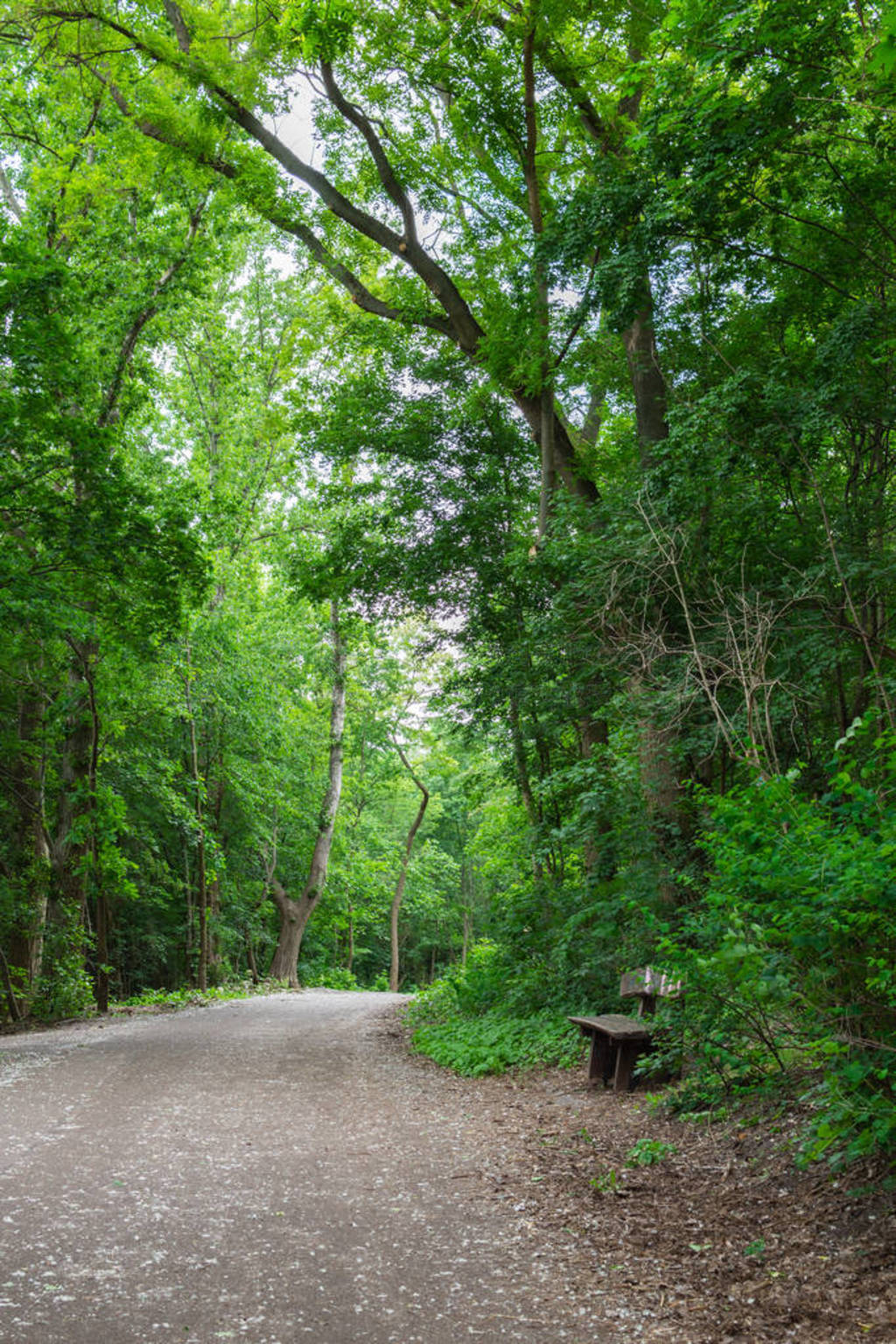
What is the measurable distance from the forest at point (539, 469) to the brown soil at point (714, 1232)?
29 centimetres

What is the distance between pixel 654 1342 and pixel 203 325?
19008 mm

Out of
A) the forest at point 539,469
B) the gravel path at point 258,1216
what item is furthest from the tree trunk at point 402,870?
the gravel path at point 258,1216

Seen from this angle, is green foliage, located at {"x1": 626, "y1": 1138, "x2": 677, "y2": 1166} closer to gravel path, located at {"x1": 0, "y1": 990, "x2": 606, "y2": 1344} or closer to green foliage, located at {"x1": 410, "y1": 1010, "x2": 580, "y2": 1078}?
gravel path, located at {"x1": 0, "y1": 990, "x2": 606, "y2": 1344}

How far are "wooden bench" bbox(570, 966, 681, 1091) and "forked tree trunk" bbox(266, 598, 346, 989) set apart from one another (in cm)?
1620

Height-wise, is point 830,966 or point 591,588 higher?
point 591,588

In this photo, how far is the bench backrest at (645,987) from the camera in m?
6.57

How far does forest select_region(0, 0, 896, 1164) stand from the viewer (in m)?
5.34

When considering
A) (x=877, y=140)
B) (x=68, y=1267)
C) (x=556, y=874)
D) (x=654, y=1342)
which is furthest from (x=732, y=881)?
(x=556, y=874)

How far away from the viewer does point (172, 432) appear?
68.6 feet

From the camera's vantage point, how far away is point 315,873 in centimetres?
2312

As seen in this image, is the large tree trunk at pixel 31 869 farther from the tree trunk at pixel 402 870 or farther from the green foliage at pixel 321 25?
the tree trunk at pixel 402 870

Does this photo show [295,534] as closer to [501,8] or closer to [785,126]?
[501,8]

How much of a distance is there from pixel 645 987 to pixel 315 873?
1730cm

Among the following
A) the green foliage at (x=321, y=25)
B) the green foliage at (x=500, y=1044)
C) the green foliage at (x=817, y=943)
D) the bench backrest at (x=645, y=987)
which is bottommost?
the green foliage at (x=500, y=1044)
